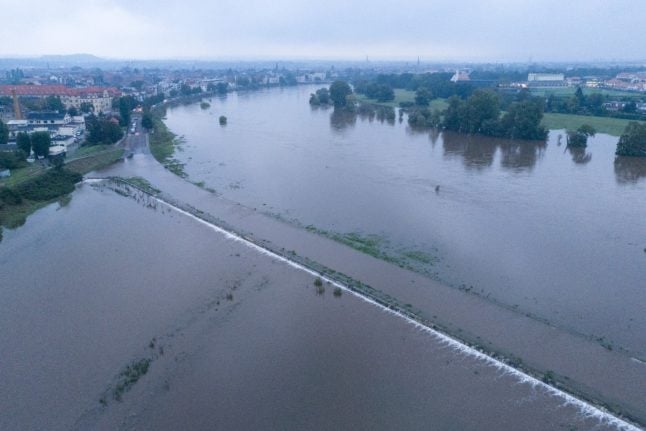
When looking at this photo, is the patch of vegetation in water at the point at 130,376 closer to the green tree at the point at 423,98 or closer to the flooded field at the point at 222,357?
the flooded field at the point at 222,357

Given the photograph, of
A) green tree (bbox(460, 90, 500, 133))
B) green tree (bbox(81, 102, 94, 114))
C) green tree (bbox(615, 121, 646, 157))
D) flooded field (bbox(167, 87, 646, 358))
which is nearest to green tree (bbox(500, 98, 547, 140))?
flooded field (bbox(167, 87, 646, 358))

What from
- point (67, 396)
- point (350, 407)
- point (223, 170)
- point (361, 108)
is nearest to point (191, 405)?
point (67, 396)

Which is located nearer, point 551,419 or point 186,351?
point 551,419

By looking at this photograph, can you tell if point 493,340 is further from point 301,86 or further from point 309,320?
point 301,86

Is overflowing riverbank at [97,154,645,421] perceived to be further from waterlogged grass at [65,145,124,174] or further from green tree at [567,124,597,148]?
green tree at [567,124,597,148]

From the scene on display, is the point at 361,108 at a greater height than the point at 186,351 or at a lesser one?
greater

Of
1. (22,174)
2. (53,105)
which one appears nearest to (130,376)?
(22,174)
